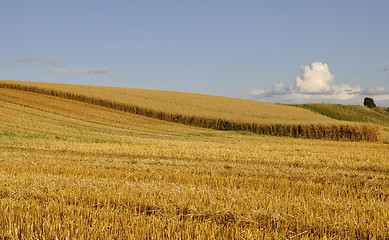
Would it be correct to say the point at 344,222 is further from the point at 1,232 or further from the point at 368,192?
the point at 1,232

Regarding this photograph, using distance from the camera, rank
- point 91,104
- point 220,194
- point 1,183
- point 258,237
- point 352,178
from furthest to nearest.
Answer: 1. point 91,104
2. point 352,178
3. point 1,183
4. point 220,194
5. point 258,237

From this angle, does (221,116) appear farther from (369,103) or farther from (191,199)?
(369,103)

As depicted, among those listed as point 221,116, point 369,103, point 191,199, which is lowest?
point 191,199

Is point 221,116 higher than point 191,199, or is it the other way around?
point 221,116

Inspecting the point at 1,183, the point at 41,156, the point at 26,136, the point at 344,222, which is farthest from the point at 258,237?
the point at 26,136

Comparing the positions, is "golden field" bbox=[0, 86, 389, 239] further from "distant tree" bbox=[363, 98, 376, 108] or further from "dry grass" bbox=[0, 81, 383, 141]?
"distant tree" bbox=[363, 98, 376, 108]

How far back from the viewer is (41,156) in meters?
14.5

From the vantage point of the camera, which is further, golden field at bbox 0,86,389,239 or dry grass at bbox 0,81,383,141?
dry grass at bbox 0,81,383,141

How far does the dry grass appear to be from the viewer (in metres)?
33.5

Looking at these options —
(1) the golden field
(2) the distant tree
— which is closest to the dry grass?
(1) the golden field

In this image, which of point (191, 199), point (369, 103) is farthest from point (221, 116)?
point (369, 103)

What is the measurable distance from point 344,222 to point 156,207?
324 centimetres

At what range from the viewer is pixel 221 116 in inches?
1542

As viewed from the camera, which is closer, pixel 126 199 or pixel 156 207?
pixel 156 207
